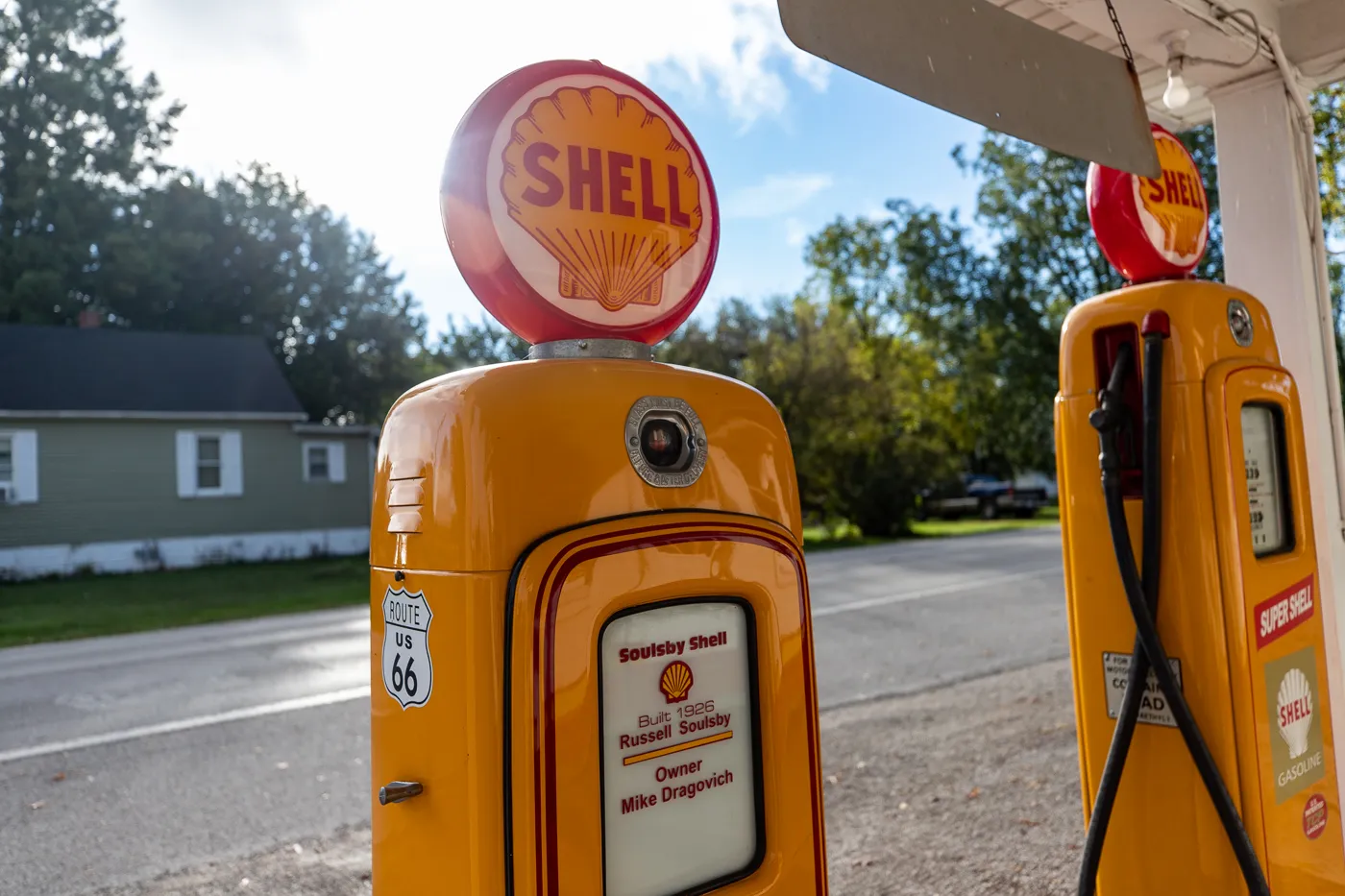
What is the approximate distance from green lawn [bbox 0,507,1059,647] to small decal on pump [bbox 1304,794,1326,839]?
12.0 m

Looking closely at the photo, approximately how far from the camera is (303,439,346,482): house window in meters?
23.1

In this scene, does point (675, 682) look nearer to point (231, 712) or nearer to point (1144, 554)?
point (1144, 554)

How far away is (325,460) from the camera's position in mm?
23438

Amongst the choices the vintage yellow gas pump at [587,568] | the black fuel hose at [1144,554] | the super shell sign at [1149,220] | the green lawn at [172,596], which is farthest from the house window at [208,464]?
the vintage yellow gas pump at [587,568]

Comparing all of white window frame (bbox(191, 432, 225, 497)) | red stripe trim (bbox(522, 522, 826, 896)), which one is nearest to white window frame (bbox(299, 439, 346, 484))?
white window frame (bbox(191, 432, 225, 497))

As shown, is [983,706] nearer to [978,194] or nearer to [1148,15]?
Result: [1148,15]

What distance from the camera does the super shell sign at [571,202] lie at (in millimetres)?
1848

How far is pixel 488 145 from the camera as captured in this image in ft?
6.00

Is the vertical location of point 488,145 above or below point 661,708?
above

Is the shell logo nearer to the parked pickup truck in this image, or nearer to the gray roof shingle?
the gray roof shingle

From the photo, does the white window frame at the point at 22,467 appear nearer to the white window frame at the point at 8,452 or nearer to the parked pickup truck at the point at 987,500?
the white window frame at the point at 8,452

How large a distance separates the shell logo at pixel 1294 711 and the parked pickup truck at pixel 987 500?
2941 centimetres

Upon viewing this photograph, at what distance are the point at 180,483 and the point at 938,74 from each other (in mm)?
21637

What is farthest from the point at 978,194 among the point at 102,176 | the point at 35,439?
the point at 102,176
